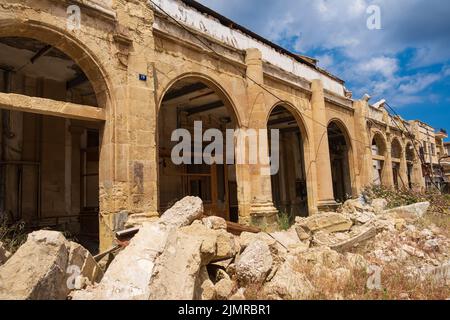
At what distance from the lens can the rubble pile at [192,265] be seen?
11.0 feet

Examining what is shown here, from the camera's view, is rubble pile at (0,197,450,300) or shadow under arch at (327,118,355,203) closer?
rubble pile at (0,197,450,300)

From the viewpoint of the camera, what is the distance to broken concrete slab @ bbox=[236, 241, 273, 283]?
434 cm

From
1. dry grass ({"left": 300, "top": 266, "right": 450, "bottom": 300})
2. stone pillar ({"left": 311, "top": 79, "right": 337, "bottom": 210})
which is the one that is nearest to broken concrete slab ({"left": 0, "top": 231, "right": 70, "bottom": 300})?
dry grass ({"left": 300, "top": 266, "right": 450, "bottom": 300})

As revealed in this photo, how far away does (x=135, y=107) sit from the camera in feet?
20.7

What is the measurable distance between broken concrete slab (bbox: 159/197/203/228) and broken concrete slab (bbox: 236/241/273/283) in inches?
47.9

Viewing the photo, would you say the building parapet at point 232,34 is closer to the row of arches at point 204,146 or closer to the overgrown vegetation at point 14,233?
the row of arches at point 204,146

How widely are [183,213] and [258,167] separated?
3976 millimetres

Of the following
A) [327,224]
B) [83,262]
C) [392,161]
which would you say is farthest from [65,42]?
[392,161]

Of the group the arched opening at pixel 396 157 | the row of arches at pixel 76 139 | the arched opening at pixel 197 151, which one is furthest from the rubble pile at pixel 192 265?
the arched opening at pixel 396 157

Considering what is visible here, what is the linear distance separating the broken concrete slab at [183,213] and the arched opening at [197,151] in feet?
15.7

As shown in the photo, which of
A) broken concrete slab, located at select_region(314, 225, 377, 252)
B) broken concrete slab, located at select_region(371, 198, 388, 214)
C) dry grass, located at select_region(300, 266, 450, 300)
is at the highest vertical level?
broken concrete slab, located at select_region(371, 198, 388, 214)

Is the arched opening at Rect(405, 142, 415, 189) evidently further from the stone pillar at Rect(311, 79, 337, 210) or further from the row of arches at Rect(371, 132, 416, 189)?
the stone pillar at Rect(311, 79, 337, 210)

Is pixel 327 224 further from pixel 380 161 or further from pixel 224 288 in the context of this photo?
pixel 380 161
